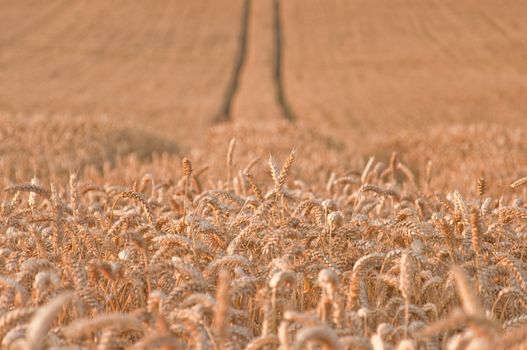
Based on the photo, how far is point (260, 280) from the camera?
2.46 m

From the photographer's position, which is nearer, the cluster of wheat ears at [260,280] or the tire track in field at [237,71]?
the cluster of wheat ears at [260,280]

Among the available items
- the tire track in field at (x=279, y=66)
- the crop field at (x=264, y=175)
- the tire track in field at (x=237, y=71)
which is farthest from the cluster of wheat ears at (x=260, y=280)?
the tire track in field at (x=279, y=66)

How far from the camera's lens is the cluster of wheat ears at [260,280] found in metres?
1.96

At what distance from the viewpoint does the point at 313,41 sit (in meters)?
38.4

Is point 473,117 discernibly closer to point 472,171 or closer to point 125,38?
point 472,171

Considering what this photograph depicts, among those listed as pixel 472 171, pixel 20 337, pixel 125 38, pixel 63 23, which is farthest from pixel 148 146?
pixel 63 23

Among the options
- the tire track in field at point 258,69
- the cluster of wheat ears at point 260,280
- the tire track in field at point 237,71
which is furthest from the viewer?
the tire track in field at point 258,69

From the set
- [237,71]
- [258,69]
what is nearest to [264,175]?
[258,69]

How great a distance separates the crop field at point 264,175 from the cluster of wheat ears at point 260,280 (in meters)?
0.01

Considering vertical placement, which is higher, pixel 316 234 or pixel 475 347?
pixel 316 234

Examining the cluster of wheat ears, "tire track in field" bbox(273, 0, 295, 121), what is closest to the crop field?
the cluster of wheat ears

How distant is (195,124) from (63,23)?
2075 cm

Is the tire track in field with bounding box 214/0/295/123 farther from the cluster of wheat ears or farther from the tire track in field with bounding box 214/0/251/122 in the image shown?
the cluster of wheat ears

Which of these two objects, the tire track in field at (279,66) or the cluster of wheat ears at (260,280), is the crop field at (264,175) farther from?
the tire track in field at (279,66)
